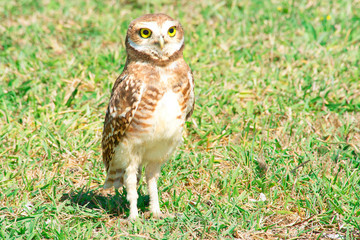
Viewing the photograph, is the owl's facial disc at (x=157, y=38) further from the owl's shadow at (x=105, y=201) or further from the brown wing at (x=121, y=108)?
the owl's shadow at (x=105, y=201)

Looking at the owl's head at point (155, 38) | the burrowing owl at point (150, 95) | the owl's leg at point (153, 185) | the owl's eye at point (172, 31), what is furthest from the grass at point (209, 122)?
the owl's eye at point (172, 31)

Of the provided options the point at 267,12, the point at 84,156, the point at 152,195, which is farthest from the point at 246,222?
the point at 267,12

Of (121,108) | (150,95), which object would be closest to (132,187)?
(121,108)

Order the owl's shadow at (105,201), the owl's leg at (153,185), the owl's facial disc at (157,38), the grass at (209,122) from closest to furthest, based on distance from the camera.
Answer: the owl's facial disc at (157,38), the grass at (209,122), the owl's leg at (153,185), the owl's shadow at (105,201)

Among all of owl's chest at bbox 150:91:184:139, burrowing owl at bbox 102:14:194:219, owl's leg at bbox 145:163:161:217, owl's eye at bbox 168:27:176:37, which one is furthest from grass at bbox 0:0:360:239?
owl's eye at bbox 168:27:176:37

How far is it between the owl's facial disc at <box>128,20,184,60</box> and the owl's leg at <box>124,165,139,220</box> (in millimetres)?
969

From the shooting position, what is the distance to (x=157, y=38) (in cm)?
382

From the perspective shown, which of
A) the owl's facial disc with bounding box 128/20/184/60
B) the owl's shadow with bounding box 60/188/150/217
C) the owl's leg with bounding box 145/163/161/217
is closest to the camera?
the owl's facial disc with bounding box 128/20/184/60

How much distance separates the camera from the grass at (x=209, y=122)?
13.7ft

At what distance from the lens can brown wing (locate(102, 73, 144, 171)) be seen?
12.8 ft

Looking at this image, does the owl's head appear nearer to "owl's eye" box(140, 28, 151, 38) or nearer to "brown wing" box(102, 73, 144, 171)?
"owl's eye" box(140, 28, 151, 38)

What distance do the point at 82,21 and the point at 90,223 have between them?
3.98 metres

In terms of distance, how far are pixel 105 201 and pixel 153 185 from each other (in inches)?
20.0

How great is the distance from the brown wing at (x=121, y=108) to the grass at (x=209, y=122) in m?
0.62
